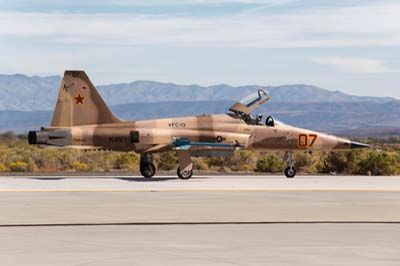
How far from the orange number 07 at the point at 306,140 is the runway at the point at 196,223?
4.92 meters

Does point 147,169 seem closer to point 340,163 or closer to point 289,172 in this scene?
point 289,172

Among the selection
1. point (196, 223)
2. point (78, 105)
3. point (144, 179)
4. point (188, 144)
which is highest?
point (78, 105)

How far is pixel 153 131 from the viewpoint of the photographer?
3466 cm

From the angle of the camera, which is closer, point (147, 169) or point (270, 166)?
point (147, 169)

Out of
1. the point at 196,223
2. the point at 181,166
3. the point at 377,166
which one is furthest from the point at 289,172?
the point at 196,223

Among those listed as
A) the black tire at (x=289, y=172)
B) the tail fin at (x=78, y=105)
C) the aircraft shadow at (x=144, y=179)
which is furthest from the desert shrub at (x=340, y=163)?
the tail fin at (x=78, y=105)

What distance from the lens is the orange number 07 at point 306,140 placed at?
119ft

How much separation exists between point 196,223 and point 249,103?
17685mm

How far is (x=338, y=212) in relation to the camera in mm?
21500

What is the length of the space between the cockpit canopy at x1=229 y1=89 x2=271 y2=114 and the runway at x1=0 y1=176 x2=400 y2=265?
478 centimetres

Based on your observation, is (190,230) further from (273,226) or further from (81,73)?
(81,73)

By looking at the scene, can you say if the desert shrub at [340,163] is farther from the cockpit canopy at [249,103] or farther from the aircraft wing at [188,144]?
the aircraft wing at [188,144]

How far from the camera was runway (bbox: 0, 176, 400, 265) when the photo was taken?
13883mm

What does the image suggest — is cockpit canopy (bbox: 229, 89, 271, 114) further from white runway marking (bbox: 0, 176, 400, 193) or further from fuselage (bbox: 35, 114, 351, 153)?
white runway marking (bbox: 0, 176, 400, 193)
